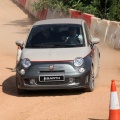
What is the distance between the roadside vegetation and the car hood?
36.0 ft

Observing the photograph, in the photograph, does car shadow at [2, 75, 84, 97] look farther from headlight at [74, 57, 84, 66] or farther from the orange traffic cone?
the orange traffic cone

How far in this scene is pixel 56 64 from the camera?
1105cm

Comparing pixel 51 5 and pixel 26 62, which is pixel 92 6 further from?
pixel 26 62

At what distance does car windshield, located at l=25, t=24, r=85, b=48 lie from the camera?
12.0 m

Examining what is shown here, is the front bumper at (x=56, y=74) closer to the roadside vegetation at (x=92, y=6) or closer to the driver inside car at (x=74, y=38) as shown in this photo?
the driver inside car at (x=74, y=38)

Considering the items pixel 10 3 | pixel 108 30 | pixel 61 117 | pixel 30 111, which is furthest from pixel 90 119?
pixel 10 3

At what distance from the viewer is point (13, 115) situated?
31.6ft

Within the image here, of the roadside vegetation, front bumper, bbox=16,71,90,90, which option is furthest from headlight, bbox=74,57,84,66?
the roadside vegetation

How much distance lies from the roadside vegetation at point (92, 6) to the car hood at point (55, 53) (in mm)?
10980

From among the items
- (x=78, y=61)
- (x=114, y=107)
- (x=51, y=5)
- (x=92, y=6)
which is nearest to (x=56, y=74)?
(x=78, y=61)

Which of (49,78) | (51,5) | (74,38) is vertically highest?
(74,38)

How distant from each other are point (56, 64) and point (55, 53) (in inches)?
18.4

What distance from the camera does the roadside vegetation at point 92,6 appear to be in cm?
2258

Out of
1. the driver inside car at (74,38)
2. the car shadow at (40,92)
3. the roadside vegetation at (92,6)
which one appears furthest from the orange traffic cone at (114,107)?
the roadside vegetation at (92,6)
